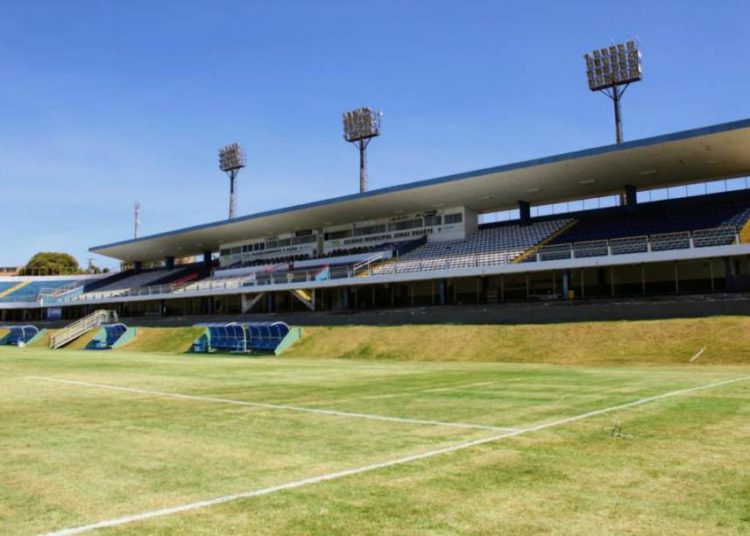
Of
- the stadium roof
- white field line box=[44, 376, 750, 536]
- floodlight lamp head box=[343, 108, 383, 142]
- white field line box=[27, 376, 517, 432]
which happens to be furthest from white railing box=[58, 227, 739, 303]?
white field line box=[27, 376, 517, 432]

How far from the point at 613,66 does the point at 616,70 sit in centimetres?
48

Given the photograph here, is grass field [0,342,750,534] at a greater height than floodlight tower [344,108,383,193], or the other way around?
floodlight tower [344,108,383,193]

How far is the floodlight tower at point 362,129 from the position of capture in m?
66.3

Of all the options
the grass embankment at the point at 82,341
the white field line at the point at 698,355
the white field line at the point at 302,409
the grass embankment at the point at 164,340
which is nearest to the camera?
the white field line at the point at 302,409

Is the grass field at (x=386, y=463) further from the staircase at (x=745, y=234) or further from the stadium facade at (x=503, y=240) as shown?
the stadium facade at (x=503, y=240)

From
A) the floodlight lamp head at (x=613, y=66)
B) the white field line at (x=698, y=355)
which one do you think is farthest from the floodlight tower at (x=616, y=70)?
the white field line at (x=698, y=355)

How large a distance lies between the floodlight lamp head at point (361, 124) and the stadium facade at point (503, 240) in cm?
1242

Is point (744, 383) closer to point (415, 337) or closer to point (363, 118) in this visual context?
point (415, 337)

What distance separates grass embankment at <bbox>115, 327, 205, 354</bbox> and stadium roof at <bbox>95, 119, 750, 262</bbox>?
51.9 feet

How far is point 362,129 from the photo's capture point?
66938 mm

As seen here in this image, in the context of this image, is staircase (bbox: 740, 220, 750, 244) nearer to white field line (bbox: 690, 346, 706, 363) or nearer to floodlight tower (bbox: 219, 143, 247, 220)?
white field line (bbox: 690, 346, 706, 363)

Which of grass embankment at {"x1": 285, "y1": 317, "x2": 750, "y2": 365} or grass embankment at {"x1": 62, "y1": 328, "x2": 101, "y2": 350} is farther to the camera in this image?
grass embankment at {"x1": 62, "y1": 328, "x2": 101, "y2": 350}

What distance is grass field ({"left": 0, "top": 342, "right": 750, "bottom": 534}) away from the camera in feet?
15.2

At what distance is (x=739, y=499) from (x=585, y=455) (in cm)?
179
